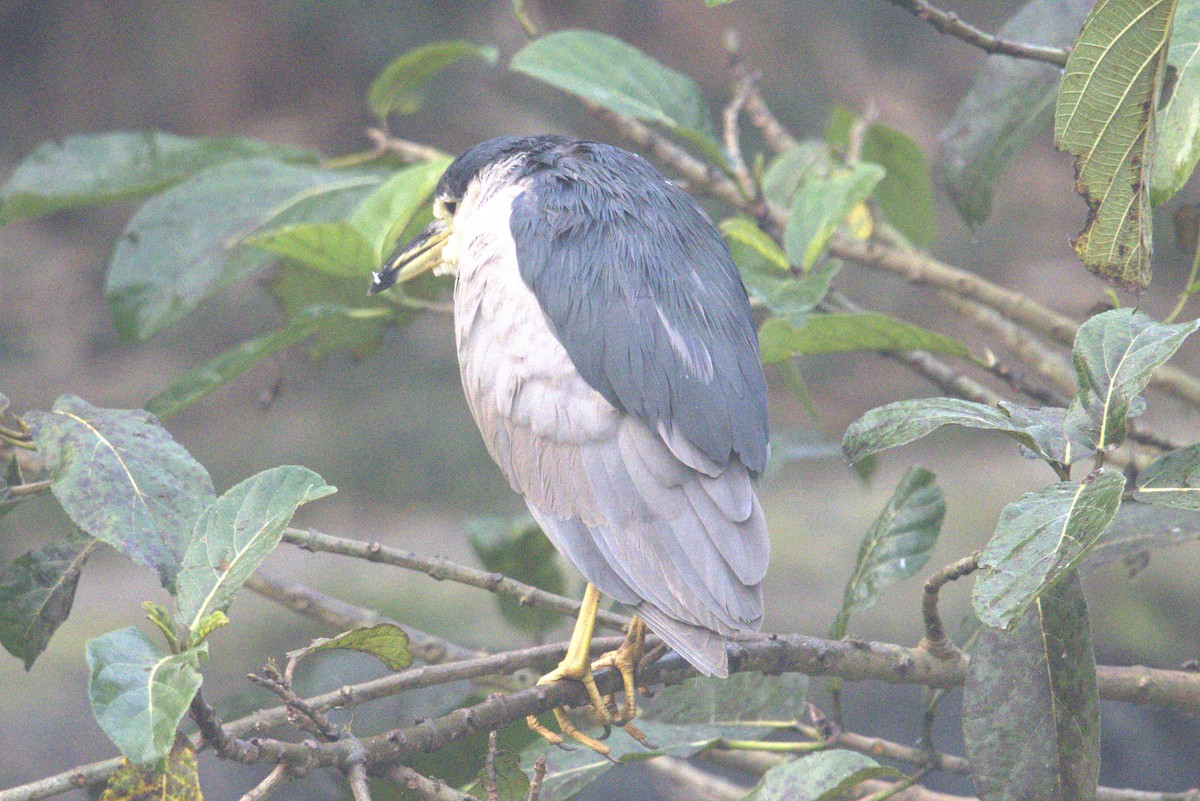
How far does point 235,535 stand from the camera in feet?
3.04

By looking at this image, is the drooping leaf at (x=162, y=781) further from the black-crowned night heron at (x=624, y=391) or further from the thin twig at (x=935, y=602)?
the thin twig at (x=935, y=602)

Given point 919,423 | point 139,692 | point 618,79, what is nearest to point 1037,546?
point 919,423

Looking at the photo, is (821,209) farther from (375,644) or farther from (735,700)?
(375,644)

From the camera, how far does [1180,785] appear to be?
2.80m

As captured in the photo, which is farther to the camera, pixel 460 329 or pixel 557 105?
pixel 557 105

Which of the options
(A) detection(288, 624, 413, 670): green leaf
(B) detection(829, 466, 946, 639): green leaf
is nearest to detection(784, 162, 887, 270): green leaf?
(B) detection(829, 466, 946, 639): green leaf

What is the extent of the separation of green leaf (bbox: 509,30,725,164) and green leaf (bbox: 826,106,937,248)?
44 cm

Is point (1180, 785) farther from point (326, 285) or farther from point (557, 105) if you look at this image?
point (557, 105)

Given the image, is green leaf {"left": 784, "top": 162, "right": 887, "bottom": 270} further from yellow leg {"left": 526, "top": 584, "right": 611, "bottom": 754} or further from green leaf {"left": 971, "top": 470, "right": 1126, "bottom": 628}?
green leaf {"left": 971, "top": 470, "right": 1126, "bottom": 628}

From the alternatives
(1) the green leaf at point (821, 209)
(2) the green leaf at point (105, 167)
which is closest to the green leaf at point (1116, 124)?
(1) the green leaf at point (821, 209)

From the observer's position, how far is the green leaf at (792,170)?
216 centimetres

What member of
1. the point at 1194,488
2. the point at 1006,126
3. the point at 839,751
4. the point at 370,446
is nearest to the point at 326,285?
the point at 1006,126

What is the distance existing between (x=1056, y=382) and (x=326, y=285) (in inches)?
51.3

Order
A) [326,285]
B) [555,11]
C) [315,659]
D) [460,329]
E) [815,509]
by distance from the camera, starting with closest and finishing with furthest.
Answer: [460,329]
[315,659]
[326,285]
[815,509]
[555,11]
